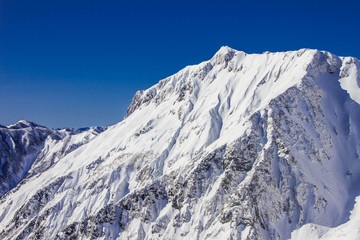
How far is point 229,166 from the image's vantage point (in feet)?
256

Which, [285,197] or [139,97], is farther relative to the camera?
[139,97]

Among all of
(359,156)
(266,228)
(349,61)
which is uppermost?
(349,61)

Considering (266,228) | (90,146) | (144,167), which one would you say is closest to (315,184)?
(266,228)

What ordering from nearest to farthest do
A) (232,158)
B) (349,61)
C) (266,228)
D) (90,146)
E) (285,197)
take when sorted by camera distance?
(266,228)
(285,197)
(232,158)
(349,61)
(90,146)

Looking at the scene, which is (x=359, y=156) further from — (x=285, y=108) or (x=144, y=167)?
(x=144, y=167)

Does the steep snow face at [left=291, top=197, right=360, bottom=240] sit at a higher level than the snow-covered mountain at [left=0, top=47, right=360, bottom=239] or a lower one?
lower

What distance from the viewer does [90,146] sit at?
5719 inches

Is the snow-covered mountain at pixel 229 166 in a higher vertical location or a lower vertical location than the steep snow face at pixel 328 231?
higher

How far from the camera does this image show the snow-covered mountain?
7162 cm

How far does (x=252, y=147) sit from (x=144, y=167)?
125 ft

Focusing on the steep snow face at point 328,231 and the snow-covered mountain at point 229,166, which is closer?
the steep snow face at point 328,231

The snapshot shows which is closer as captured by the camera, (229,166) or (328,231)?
(328,231)

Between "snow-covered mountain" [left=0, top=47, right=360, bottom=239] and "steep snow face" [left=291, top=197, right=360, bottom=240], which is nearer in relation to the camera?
"steep snow face" [left=291, top=197, right=360, bottom=240]

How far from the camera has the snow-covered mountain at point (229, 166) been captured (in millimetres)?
71625
